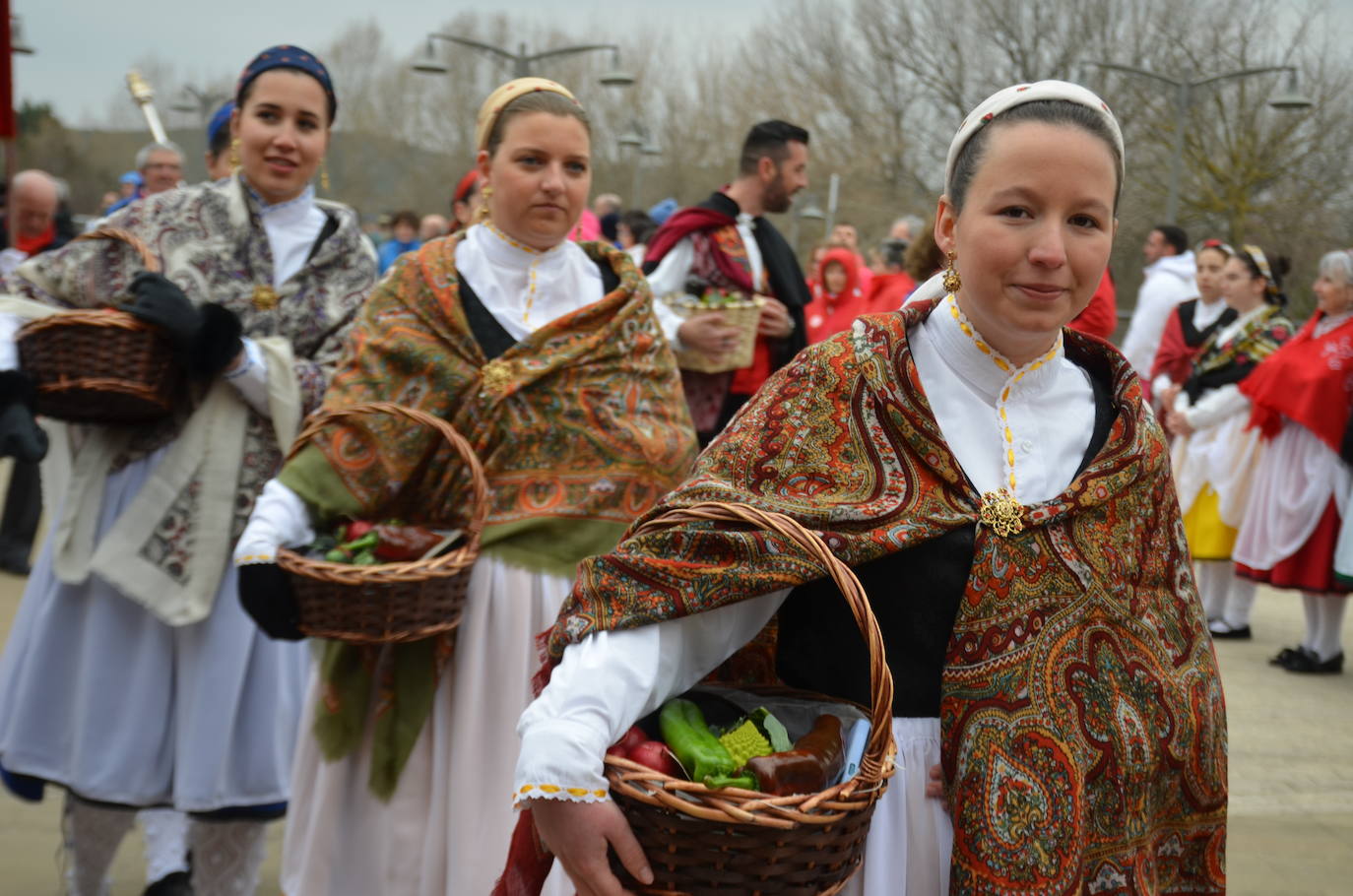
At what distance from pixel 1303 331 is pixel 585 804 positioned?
686 centimetres

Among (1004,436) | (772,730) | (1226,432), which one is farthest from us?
(1226,432)

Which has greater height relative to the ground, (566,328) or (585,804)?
(566,328)

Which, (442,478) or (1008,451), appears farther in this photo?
(442,478)

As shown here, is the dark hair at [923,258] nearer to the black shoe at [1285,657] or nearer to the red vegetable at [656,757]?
the black shoe at [1285,657]

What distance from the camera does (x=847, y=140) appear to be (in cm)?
3672

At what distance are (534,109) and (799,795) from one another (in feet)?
7.69

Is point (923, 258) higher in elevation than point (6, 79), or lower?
lower

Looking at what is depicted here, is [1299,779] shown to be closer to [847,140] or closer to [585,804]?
[585,804]

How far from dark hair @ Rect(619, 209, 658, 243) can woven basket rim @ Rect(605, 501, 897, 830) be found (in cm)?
1063

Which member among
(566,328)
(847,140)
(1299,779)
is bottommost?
(1299,779)

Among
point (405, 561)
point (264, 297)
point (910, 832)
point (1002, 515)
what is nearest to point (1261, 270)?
point (264, 297)

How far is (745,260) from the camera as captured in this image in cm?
606

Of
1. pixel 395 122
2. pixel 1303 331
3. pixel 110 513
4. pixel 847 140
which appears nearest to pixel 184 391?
pixel 110 513

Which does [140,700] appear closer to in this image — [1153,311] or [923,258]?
[923,258]
